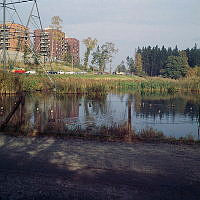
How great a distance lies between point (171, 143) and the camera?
26.7 feet

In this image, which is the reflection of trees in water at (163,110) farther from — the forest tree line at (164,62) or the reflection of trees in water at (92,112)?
the forest tree line at (164,62)

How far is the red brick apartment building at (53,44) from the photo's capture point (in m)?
35.7

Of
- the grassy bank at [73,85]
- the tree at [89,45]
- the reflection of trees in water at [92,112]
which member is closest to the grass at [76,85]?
the grassy bank at [73,85]

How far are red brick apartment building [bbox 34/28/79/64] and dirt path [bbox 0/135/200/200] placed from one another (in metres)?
18.7

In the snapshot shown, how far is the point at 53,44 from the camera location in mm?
92688

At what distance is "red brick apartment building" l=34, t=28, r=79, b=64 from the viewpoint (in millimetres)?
35653

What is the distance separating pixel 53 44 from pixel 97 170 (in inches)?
3610

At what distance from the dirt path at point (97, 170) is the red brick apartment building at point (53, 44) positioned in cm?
1869

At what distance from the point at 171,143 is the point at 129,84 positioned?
4050cm

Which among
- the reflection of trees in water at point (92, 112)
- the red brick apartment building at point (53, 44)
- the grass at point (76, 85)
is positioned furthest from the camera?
the red brick apartment building at point (53, 44)

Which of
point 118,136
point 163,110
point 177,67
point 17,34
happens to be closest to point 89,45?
point 177,67

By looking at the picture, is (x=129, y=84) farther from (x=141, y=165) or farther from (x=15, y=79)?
(x=141, y=165)

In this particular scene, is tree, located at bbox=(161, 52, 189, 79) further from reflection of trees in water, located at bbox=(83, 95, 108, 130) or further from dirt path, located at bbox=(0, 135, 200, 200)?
dirt path, located at bbox=(0, 135, 200, 200)

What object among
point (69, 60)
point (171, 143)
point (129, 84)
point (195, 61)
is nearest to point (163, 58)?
point (195, 61)
